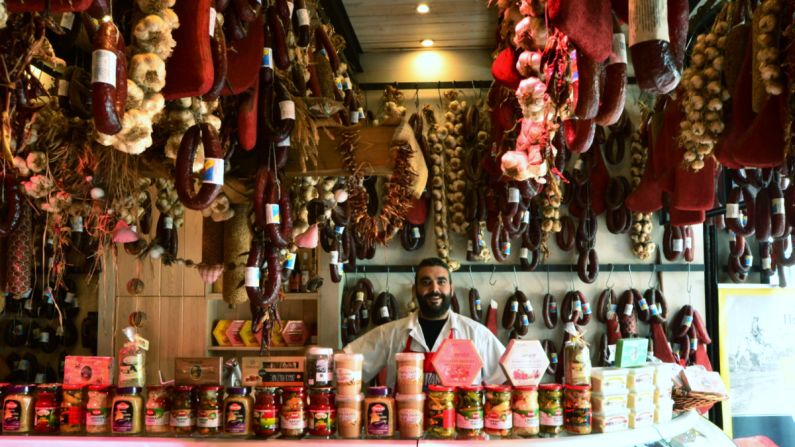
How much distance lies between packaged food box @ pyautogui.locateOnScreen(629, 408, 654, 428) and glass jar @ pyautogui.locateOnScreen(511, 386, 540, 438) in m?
0.48

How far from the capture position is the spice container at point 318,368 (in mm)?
2865

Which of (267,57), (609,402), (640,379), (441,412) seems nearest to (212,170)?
(267,57)

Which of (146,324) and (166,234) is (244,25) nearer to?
(166,234)

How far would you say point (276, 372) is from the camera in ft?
9.82

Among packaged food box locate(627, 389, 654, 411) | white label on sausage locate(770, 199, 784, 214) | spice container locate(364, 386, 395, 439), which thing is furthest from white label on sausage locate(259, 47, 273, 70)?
white label on sausage locate(770, 199, 784, 214)

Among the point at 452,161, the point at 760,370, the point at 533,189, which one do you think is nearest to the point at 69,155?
the point at 533,189

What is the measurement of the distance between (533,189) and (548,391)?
1.84 m

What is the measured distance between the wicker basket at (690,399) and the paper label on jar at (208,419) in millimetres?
2130

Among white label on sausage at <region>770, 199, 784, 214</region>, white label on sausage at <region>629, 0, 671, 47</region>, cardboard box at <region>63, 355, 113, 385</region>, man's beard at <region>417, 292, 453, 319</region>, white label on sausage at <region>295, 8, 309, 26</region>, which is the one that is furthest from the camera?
man's beard at <region>417, 292, 453, 319</region>

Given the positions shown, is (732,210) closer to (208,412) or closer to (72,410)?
(208,412)

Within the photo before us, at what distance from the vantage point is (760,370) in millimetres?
5836

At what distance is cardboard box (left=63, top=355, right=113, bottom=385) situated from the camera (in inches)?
115

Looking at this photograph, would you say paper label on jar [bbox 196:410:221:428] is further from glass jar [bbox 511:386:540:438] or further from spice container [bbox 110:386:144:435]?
glass jar [bbox 511:386:540:438]

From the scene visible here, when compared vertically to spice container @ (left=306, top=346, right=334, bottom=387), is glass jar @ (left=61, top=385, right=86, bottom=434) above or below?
below
